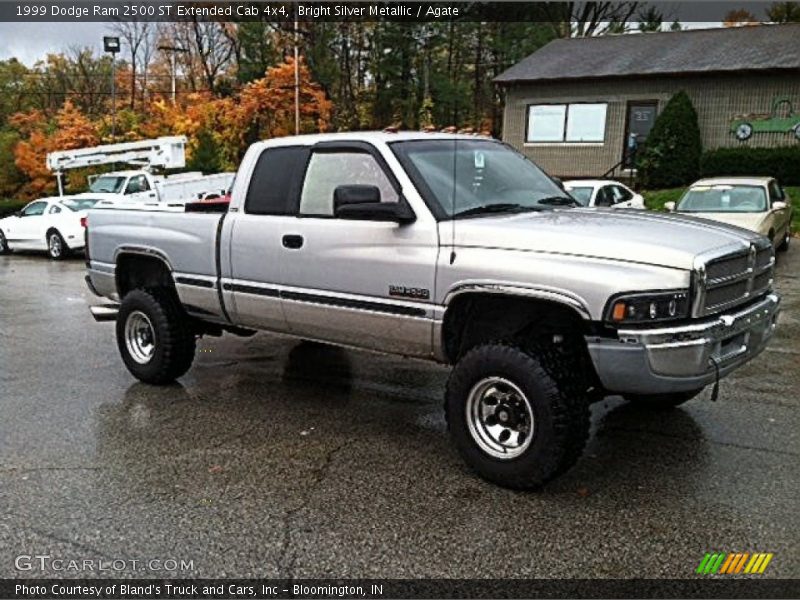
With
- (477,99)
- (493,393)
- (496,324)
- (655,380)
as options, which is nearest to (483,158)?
(496,324)

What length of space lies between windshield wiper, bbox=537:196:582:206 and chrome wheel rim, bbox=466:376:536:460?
1454mm

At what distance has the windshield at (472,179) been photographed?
4.81 m

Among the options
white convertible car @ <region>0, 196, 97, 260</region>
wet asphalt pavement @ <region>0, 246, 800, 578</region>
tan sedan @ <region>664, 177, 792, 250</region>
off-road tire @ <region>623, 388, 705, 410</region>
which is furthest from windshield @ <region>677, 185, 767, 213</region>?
white convertible car @ <region>0, 196, 97, 260</region>

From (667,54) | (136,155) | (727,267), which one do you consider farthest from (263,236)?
(667,54)

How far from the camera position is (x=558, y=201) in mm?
5297

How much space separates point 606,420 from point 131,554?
335 centimetres

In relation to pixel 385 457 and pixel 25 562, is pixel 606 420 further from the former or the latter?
pixel 25 562

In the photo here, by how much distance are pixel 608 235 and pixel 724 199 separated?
10544 mm

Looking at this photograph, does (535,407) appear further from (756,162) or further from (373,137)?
(756,162)

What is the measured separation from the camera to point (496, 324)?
4.68 meters

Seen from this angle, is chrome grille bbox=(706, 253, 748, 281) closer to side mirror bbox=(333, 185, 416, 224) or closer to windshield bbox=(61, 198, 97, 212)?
side mirror bbox=(333, 185, 416, 224)

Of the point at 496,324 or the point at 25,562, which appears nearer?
the point at 25,562

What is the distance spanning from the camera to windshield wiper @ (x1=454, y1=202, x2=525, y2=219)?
475 centimetres

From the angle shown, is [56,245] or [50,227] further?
[50,227]
